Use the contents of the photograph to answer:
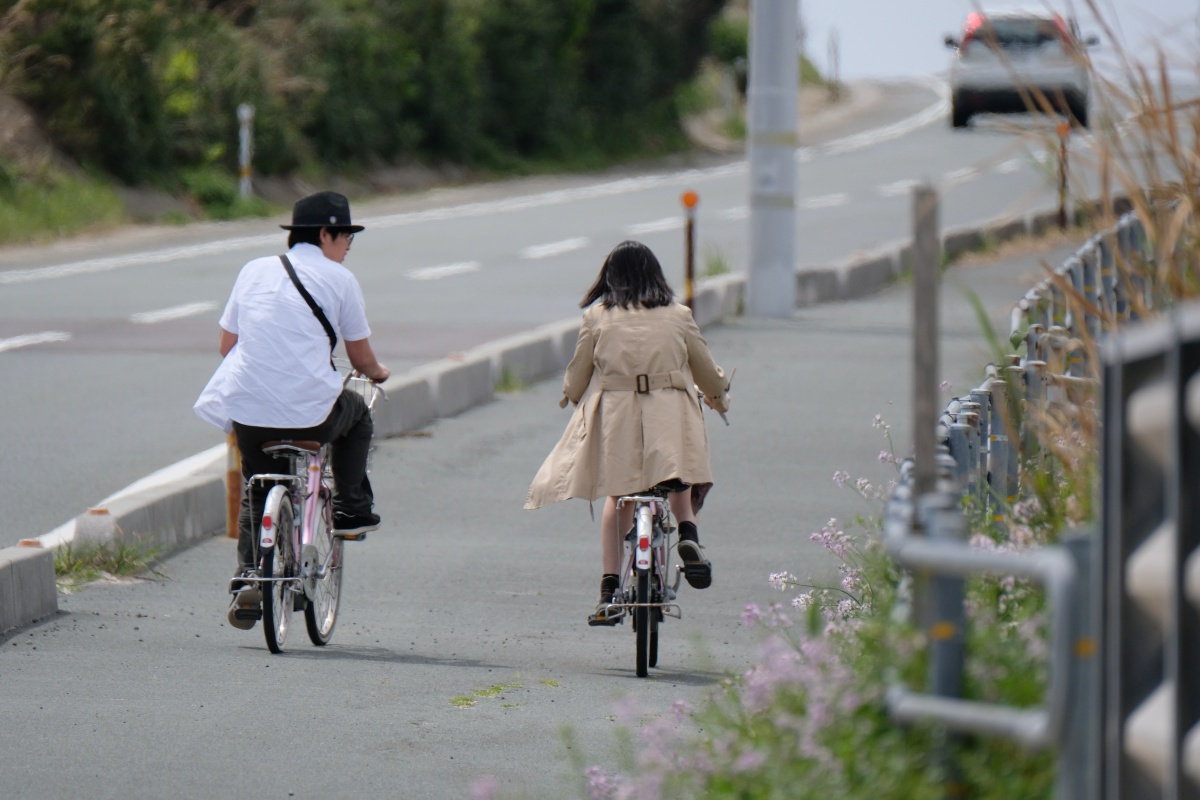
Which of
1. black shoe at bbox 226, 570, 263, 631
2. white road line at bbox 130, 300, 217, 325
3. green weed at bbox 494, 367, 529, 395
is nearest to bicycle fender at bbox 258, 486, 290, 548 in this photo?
black shoe at bbox 226, 570, 263, 631

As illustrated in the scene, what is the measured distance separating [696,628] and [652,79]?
38.6 meters

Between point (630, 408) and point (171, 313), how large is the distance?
11.5 meters

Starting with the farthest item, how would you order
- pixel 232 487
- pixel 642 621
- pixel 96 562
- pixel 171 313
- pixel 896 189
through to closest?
1. pixel 896 189
2. pixel 171 313
3. pixel 232 487
4. pixel 96 562
5. pixel 642 621

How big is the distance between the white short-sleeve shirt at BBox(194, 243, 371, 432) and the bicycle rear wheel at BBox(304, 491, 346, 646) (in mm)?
500

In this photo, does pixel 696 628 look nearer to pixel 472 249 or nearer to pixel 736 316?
pixel 736 316

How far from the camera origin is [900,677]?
3.28m

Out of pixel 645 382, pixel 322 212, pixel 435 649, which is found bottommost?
pixel 435 649

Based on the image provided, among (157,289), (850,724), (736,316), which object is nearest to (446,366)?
(736,316)

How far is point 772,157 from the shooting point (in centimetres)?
1884

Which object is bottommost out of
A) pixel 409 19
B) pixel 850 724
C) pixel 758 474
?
pixel 758 474

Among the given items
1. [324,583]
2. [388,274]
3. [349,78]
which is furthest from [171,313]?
[349,78]

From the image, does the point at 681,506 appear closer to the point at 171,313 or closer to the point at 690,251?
the point at 690,251

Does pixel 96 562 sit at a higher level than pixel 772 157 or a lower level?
lower

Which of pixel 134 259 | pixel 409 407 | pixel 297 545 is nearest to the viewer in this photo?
pixel 297 545
